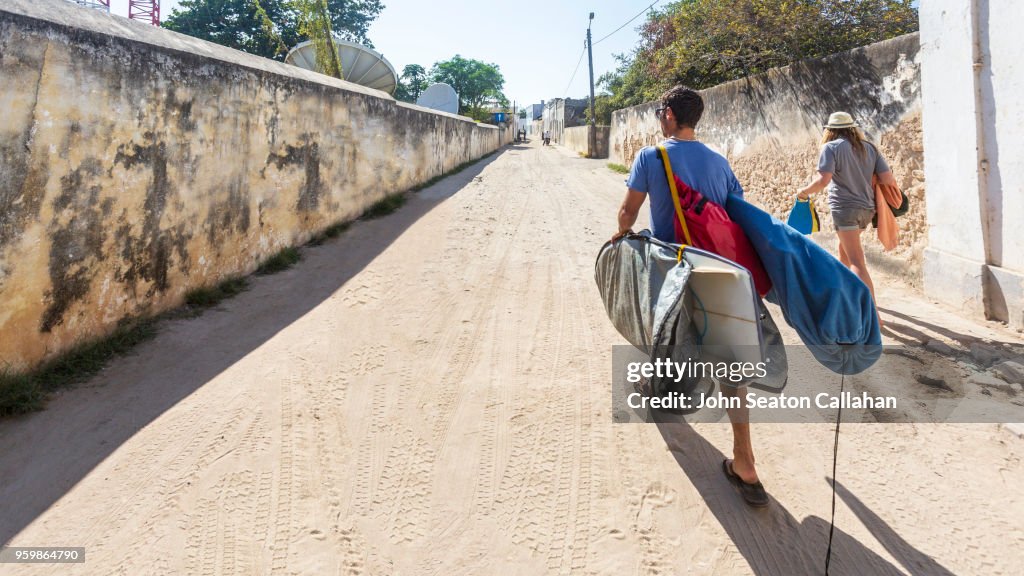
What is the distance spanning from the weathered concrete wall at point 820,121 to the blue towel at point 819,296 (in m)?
3.20

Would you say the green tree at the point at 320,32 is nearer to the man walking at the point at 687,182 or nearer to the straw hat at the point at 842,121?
the straw hat at the point at 842,121

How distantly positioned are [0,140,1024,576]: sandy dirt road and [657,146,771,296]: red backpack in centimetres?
88

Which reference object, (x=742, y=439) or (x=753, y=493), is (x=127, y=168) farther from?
(x=753, y=493)

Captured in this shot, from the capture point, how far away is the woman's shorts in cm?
334

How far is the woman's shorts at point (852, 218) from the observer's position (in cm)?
334

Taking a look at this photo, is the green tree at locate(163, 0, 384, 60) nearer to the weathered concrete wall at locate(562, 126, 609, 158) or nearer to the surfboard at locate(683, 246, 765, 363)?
the weathered concrete wall at locate(562, 126, 609, 158)

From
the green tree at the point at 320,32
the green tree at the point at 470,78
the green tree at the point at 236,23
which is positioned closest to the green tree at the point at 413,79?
the green tree at the point at 470,78

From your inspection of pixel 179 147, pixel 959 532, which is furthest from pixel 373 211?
pixel 959 532

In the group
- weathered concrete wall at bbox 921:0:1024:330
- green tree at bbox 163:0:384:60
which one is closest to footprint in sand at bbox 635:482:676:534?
weathered concrete wall at bbox 921:0:1024:330

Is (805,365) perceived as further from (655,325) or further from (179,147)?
(179,147)

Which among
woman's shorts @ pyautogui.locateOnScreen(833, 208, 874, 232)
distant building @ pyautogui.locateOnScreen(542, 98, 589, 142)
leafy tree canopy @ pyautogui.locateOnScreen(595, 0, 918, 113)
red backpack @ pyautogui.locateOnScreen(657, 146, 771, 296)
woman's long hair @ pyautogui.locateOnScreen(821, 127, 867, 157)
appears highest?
distant building @ pyautogui.locateOnScreen(542, 98, 589, 142)

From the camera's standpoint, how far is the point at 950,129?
3783mm

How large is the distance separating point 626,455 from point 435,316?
194 cm

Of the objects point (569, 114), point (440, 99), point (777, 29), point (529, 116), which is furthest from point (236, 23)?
point (529, 116)
